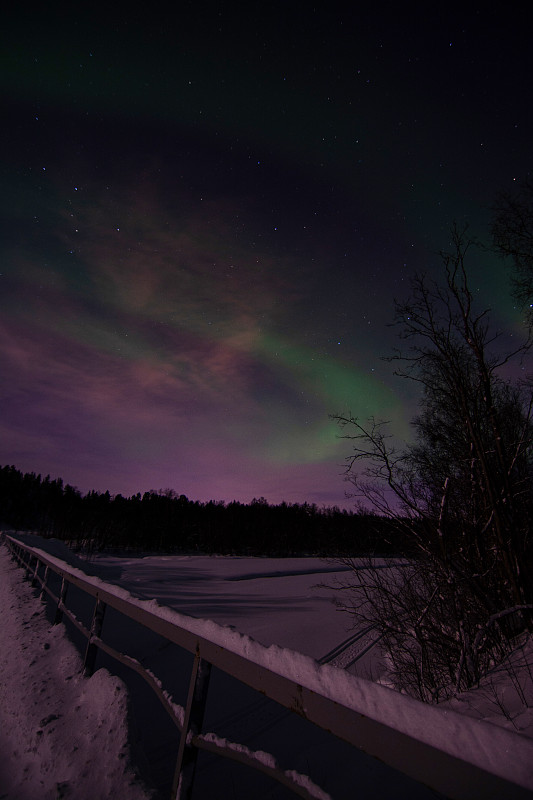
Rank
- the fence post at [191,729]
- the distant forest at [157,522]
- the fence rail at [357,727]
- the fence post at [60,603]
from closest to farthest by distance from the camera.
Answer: the fence rail at [357,727]
the fence post at [191,729]
the fence post at [60,603]
the distant forest at [157,522]

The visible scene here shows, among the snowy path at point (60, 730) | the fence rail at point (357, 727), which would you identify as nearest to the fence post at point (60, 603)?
the snowy path at point (60, 730)

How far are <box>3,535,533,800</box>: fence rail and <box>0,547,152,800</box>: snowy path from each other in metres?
0.61

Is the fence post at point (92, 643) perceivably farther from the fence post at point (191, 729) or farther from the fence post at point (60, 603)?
the fence post at point (191, 729)

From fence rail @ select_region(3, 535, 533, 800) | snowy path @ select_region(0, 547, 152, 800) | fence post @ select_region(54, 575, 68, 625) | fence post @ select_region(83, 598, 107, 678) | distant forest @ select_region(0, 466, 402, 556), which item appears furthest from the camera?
→ distant forest @ select_region(0, 466, 402, 556)

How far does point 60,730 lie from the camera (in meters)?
2.20

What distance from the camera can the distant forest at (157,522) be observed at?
2985 inches

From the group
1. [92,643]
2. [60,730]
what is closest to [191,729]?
[60,730]

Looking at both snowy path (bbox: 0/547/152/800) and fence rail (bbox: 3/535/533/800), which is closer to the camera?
fence rail (bbox: 3/535/533/800)

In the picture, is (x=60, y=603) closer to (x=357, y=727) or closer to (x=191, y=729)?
(x=191, y=729)

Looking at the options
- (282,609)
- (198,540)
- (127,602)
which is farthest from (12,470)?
(127,602)

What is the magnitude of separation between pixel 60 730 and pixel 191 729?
1356mm

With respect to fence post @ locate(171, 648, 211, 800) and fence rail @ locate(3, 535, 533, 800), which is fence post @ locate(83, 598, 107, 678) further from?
fence post @ locate(171, 648, 211, 800)

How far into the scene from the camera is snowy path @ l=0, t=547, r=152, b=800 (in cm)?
179

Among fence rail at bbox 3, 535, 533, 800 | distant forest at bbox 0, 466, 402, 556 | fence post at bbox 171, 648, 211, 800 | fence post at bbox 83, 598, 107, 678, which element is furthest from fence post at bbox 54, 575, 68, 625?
distant forest at bbox 0, 466, 402, 556
